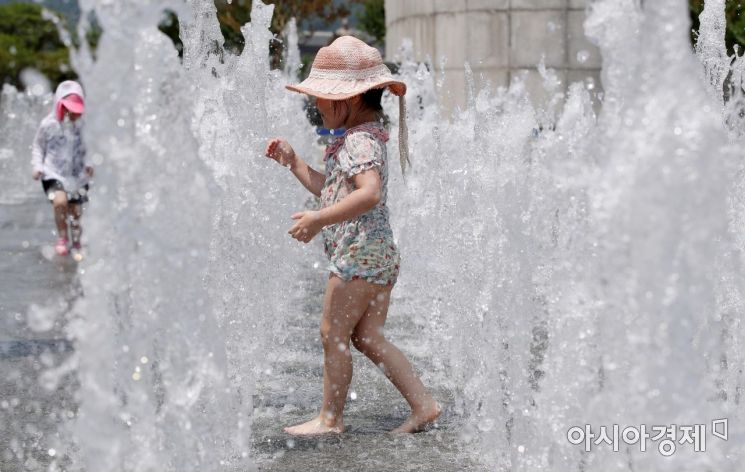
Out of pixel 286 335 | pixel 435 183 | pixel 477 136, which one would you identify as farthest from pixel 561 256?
pixel 435 183

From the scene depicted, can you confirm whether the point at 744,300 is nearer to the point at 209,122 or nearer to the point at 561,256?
the point at 561,256

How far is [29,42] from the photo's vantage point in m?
83.1

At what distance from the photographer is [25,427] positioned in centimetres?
393

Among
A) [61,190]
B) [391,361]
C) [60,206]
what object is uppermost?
[61,190]

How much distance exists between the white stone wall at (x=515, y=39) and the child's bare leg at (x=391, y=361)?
28.8 feet

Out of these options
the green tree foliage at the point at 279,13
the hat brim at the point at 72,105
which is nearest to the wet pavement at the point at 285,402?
the hat brim at the point at 72,105

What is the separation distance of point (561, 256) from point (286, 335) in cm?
264

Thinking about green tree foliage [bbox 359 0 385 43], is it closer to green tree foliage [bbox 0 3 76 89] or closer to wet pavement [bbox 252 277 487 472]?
green tree foliage [bbox 0 3 76 89]

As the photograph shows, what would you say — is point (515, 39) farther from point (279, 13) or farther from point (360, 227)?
point (279, 13)

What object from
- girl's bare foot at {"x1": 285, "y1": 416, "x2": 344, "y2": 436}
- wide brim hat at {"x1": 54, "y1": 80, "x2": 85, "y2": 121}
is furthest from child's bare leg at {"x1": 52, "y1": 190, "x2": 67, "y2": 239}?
girl's bare foot at {"x1": 285, "y1": 416, "x2": 344, "y2": 436}

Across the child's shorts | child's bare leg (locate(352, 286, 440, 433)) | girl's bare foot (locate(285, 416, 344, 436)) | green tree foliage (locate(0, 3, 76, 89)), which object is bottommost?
girl's bare foot (locate(285, 416, 344, 436))

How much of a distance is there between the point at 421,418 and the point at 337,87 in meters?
1.10

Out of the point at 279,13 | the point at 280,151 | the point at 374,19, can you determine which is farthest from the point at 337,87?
the point at 374,19

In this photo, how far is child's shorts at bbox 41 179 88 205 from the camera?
859 cm
